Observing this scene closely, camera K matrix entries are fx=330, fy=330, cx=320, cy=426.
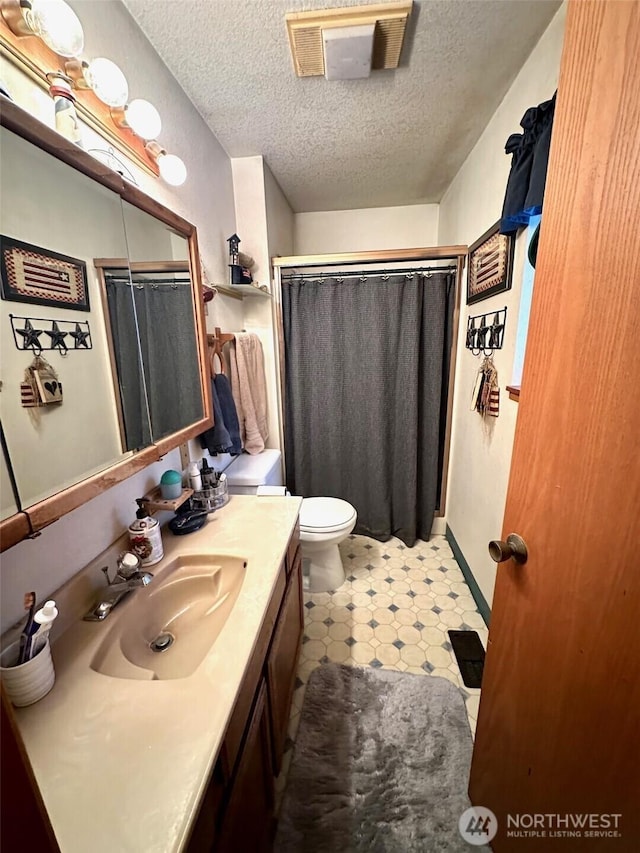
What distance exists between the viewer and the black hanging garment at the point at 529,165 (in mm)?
1059

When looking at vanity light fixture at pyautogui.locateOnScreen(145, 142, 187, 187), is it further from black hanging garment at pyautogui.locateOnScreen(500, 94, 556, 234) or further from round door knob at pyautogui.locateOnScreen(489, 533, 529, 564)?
round door knob at pyautogui.locateOnScreen(489, 533, 529, 564)

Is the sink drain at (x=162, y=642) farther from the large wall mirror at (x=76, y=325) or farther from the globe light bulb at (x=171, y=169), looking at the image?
the globe light bulb at (x=171, y=169)

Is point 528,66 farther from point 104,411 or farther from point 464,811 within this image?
point 464,811

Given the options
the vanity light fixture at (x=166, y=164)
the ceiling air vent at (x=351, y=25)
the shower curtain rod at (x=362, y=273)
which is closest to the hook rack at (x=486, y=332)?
the shower curtain rod at (x=362, y=273)

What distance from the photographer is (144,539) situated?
1.01 metres

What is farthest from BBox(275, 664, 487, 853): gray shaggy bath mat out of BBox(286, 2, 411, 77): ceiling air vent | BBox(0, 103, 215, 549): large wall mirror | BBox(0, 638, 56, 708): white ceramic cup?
BBox(286, 2, 411, 77): ceiling air vent

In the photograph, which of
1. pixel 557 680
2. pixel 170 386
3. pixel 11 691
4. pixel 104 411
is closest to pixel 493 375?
pixel 557 680

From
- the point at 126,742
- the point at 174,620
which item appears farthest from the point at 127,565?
the point at 126,742

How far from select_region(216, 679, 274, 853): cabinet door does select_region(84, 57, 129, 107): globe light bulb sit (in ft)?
5.38

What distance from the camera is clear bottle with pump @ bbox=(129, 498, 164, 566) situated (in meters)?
1.01

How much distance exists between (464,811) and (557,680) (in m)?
0.77

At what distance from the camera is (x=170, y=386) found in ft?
3.87

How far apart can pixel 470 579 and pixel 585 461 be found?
167cm

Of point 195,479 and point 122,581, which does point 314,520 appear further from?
point 122,581
